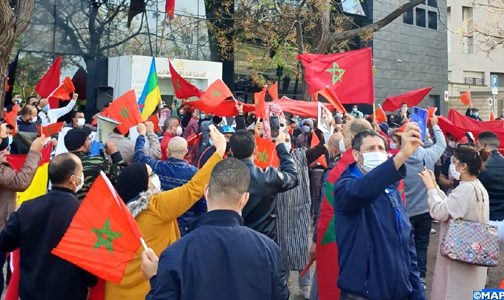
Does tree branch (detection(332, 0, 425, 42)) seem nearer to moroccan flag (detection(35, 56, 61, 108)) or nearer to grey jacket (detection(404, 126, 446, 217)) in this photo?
moroccan flag (detection(35, 56, 61, 108))

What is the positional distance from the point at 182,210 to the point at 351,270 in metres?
1.27

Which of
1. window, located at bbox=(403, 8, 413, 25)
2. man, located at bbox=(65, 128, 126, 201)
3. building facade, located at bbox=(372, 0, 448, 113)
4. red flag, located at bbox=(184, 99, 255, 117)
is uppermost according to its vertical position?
window, located at bbox=(403, 8, 413, 25)

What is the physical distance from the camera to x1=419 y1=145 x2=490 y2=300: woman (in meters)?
4.92

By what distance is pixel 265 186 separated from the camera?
196 inches

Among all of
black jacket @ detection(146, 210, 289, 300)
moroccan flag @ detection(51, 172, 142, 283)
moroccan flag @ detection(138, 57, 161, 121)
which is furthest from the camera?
moroccan flag @ detection(138, 57, 161, 121)

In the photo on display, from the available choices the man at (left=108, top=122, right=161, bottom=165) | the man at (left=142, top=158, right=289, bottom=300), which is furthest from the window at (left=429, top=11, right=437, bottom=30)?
the man at (left=142, top=158, right=289, bottom=300)

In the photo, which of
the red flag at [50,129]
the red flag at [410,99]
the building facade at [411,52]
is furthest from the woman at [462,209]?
the building facade at [411,52]

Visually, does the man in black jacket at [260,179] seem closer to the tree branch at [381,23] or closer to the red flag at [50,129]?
the red flag at [50,129]

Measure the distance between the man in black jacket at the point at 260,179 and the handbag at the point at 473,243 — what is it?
142 centimetres

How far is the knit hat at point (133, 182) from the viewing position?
4.21m

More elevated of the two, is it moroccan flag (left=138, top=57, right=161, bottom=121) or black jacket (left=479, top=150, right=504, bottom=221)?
moroccan flag (left=138, top=57, right=161, bottom=121)

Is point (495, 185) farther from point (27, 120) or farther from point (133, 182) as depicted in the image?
point (27, 120)

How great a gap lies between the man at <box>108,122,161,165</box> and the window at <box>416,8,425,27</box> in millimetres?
29743

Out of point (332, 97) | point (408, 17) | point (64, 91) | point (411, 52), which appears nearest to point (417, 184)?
point (332, 97)
